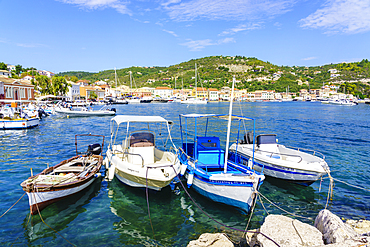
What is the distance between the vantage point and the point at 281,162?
11.5m

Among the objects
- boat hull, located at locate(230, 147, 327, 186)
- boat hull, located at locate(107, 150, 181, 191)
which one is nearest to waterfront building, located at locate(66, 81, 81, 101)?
boat hull, located at locate(107, 150, 181, 191)

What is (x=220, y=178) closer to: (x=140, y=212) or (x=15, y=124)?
(x=140, y=212)

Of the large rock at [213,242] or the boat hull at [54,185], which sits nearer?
the large rock at [213,242]

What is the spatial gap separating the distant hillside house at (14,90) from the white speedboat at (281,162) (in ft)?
175

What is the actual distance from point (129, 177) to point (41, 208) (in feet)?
11.3

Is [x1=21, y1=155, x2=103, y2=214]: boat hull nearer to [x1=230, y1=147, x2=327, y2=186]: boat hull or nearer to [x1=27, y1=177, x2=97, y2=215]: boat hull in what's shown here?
[x1=27, y1=177, x2=97, y2=215]: boat hull

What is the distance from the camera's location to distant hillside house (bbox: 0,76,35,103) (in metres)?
49.9

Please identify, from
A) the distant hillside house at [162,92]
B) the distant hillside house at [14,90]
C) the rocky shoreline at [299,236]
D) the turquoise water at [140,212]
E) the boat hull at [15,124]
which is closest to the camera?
the rocky shoreline at [299,236]

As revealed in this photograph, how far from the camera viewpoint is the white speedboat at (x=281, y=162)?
10.7 m

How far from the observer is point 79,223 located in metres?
8.18

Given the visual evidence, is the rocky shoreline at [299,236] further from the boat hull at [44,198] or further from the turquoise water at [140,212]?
the boat hull at [44,198]

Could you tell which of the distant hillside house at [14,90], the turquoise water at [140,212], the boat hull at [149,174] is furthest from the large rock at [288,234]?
the distant hillside house at [14,90]

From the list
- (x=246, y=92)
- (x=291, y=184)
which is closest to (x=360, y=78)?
(x=246, y=92)

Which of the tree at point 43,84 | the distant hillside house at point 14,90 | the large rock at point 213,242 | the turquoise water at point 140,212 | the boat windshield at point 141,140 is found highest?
the tree at point 43,84
